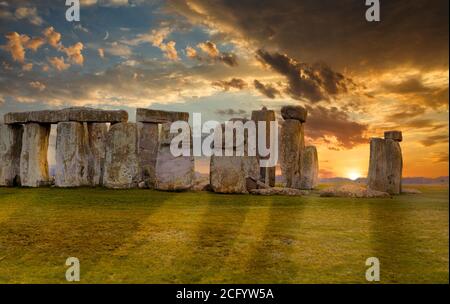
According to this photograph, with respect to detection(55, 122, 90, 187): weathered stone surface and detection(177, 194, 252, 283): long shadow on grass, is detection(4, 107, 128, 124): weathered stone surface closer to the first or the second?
detection(55, 122, 90, 187): weathered stone surface

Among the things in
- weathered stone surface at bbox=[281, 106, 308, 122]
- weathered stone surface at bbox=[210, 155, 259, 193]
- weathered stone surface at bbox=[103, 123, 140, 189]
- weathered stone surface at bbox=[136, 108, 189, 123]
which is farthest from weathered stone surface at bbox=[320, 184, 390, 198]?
weathered stone surface at bbox=[136, 108, 189, 123]

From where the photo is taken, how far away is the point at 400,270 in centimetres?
510

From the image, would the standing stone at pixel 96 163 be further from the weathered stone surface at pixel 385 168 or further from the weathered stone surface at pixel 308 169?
the weathered stone surface at pixel 385 168

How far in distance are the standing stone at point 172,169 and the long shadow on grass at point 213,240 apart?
11.5 feet

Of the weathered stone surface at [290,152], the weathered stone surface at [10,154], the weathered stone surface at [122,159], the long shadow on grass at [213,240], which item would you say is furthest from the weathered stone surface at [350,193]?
the weathered stone surface at [10,154]

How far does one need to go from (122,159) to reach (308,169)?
753 centimetres

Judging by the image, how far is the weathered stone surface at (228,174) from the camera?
14.3m

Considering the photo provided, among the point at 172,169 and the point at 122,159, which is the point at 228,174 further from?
the point at 122,159

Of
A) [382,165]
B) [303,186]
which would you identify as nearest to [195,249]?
[382,165]

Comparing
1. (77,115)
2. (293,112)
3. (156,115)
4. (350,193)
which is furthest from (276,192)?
(77,115)

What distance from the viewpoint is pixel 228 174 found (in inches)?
566

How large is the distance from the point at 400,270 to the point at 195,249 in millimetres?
2537

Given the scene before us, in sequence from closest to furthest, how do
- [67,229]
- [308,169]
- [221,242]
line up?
[221,242]
[67,229]
[308,169]

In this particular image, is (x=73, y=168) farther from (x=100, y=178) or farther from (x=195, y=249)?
(x=195, y=249)
